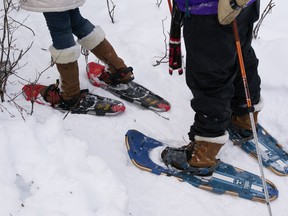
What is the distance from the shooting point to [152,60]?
12.0 ft

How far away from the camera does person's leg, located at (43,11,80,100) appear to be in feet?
8.79

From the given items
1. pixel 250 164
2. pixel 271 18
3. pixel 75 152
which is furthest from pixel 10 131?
pixel 271 18

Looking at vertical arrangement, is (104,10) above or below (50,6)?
below

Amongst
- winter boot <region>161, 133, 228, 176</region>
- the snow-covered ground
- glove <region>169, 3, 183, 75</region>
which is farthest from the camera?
winter boot <region>161, 133, 228, 176</region>

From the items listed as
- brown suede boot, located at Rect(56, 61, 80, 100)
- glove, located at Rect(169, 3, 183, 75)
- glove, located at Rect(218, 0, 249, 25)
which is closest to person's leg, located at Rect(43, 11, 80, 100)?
brown suede boot, located at Rect(56, 61, 80, 100)

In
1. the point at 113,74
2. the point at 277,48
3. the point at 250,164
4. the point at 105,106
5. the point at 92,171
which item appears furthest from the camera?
the point at 277,48

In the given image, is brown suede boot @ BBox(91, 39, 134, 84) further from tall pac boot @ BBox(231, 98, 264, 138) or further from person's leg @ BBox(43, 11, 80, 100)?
tall pac boot @ BBox(231, 98, 264, 138)

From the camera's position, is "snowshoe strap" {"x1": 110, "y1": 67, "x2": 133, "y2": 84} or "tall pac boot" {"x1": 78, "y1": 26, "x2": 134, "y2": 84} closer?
"tall pac boot" {"x1": 78, "y1": 26, "x2": 134, "y2": 84}

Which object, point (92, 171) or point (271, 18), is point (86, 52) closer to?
point (92, 171)

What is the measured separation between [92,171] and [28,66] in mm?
1643

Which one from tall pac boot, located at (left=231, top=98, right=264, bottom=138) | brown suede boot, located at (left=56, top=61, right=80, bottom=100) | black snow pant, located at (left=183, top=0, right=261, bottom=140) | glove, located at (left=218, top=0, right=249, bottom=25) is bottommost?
tall pac boot, located at (left=231, top=98, right=264, bottom=138)

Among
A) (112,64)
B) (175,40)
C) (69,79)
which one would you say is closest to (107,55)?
(112,64)

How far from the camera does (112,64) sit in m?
3.20

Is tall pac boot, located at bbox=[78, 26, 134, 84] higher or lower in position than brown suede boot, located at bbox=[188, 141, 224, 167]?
higher
